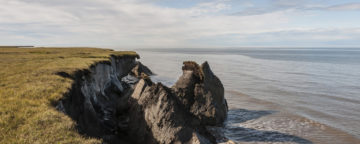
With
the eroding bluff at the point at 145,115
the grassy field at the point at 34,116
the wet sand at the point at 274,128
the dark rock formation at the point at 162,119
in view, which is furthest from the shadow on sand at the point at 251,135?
the grassy field at the point at 34,116

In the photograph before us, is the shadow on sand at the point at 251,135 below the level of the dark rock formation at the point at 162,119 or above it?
below

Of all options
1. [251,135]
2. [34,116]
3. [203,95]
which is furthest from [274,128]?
[34,116]

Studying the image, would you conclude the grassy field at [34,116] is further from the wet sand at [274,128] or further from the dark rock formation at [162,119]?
the wet sand at [274,128]

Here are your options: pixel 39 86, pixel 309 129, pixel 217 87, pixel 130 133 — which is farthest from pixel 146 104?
pixel 309 129

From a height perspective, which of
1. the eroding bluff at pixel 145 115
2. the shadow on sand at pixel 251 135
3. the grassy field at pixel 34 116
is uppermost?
the grassy field at pixel 34 116

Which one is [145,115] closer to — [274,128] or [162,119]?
[162,119]

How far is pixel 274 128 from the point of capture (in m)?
21.9

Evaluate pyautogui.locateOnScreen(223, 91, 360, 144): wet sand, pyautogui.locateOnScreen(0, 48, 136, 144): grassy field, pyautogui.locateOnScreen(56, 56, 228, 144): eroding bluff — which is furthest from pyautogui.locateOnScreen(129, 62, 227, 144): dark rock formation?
pyautogui.locateOnScreen(223, 91, 360, 144): wet sand

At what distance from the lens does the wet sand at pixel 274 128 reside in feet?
63.3

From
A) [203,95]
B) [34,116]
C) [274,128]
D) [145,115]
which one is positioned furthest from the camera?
[203,95]

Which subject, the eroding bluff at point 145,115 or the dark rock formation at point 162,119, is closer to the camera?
the eroding bluff at point 145,115

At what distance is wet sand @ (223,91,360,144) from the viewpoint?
19.3 meters

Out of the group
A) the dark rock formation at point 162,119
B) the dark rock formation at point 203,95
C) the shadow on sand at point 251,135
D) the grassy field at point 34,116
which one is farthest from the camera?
the dark rock formation at point 203,95

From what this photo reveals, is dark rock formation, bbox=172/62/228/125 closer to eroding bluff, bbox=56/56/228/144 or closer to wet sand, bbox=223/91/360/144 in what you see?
eroding bluff, bbox=56/56/228/144
